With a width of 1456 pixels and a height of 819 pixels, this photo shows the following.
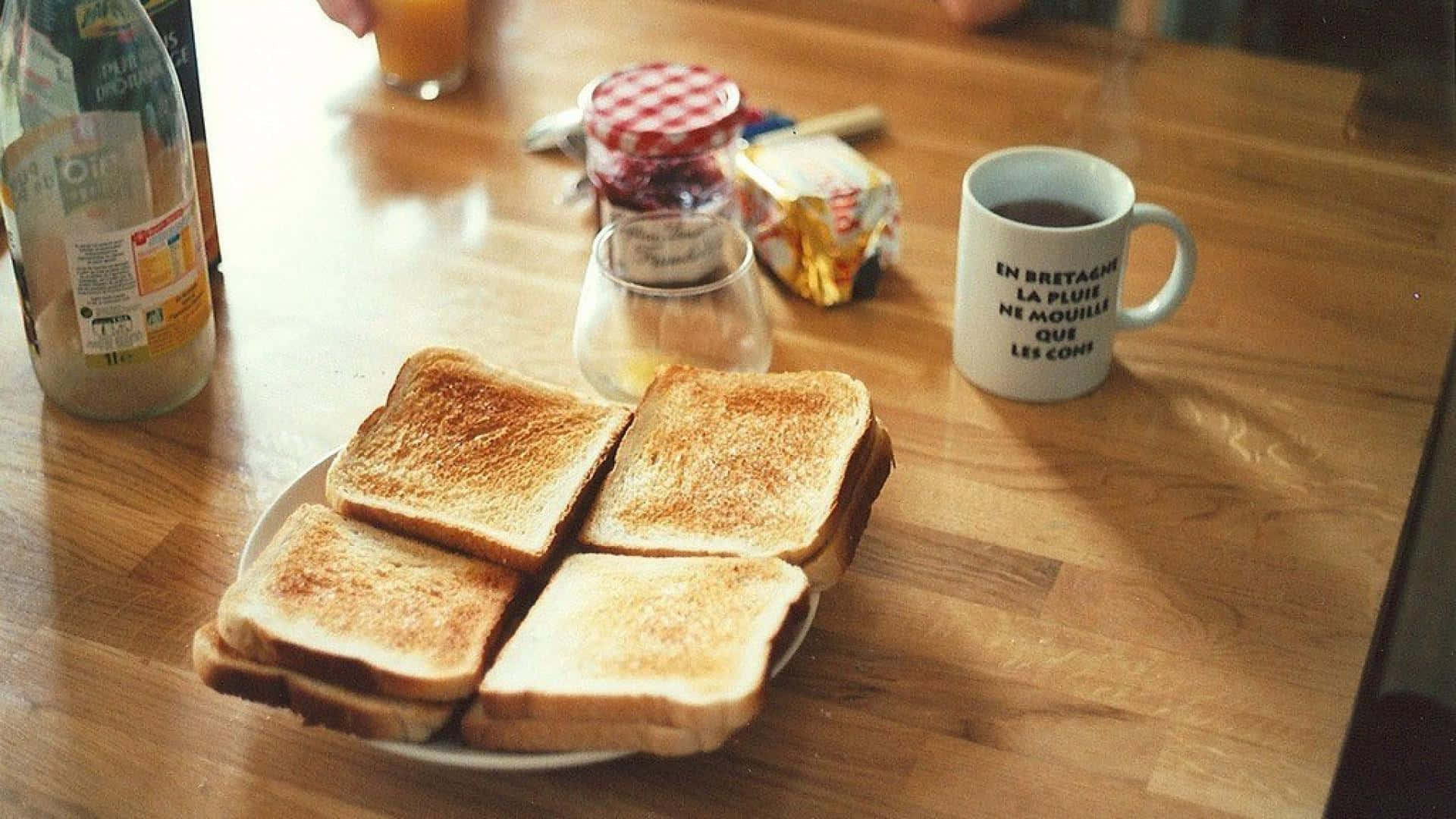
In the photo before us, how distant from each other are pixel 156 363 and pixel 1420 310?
1020 millimetres

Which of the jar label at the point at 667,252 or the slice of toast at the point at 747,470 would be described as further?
the jar label at the point at 667,252

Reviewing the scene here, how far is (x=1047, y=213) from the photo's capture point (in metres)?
1.24

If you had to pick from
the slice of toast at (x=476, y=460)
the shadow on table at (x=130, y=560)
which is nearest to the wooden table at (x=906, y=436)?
the shadow on table at (x=130, y=560)

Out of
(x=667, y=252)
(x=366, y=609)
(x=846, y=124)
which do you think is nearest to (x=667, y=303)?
(x=667, y=252)

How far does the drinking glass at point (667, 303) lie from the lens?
1174mm

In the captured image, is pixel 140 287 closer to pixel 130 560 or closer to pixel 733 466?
pixel 130 560

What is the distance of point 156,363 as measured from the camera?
1201 mm

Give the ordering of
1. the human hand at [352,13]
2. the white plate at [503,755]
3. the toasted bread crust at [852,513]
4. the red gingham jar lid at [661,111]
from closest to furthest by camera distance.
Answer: the white plate at [503,755], the toasted bread crust at [852,513], the red gingham jar lid at [661,111], the human hand at [352,13]

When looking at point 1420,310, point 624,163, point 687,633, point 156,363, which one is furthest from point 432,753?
point 1420,310

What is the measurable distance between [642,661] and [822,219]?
0.53 meters

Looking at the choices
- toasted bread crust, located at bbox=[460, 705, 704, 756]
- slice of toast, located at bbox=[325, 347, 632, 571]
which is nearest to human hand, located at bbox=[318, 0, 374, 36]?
slice of toast, located at bbox=[325, 347, 632, 571]

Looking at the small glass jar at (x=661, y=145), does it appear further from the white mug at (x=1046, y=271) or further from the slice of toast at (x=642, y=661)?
the slice of toast at (x=642, y=661)

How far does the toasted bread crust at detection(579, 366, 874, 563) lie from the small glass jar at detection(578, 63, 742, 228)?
0.81 ft

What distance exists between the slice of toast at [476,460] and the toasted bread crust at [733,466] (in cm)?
3
